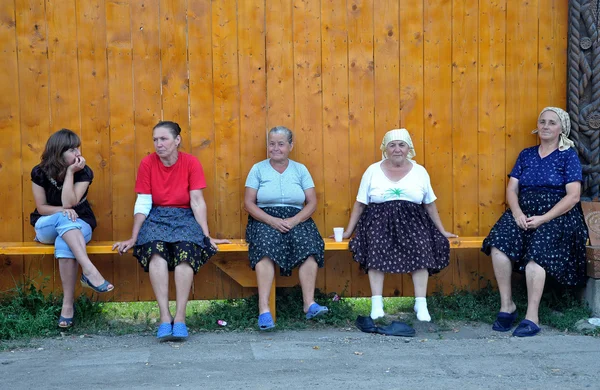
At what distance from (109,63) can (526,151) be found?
2.78 metres

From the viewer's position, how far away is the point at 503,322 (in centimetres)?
464

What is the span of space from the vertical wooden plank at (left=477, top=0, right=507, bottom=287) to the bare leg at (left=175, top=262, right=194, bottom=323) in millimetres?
2048

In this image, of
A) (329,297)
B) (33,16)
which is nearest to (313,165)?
(329,297)

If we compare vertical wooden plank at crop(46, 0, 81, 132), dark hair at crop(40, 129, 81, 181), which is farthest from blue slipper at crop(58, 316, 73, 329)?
vertical wooden plank at crop(46, 0, 81, 132)

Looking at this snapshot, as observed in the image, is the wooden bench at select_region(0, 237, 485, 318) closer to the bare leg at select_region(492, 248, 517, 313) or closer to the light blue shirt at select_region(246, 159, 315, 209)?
the bare leg at select_region(492, 248, 517, 313)

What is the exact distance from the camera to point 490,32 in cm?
516

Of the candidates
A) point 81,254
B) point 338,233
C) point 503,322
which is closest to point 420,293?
point 503,322

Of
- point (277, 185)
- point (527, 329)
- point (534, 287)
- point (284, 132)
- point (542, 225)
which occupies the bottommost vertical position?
point (527, 329)

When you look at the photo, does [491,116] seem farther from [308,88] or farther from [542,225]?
[308,88]

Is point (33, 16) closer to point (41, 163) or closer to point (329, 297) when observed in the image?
point (41, 163)

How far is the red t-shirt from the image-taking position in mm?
4730

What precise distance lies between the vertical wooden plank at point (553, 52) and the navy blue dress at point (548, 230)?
50cm

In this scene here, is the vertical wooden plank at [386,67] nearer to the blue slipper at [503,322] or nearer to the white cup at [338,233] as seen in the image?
the white cup at [338,233]

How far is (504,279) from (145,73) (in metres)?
2.63
